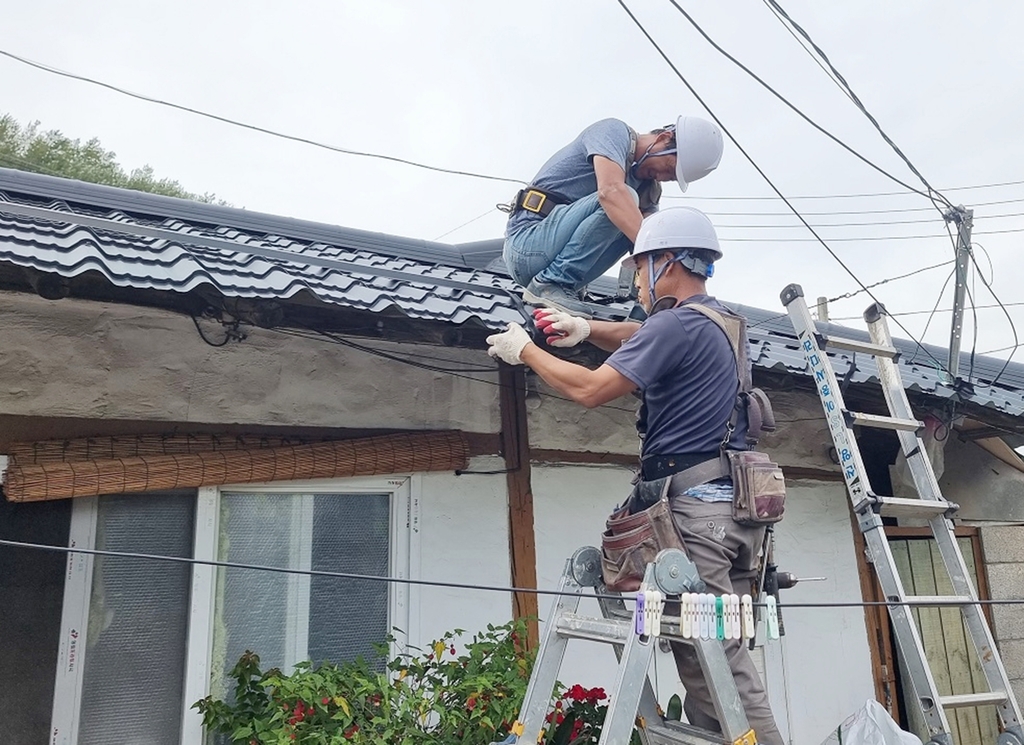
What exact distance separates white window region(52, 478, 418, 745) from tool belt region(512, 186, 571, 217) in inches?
58.3

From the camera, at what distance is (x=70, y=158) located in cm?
1941

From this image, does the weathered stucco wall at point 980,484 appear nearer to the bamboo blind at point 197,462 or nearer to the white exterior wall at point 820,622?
the white exterior wall at point 820,622

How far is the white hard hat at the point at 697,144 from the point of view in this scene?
334cm

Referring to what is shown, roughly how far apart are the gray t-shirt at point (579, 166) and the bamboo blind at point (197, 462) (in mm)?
1172

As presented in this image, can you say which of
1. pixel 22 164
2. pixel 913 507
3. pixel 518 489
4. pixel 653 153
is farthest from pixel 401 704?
pixel 22 164

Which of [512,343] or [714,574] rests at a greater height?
[512,343]

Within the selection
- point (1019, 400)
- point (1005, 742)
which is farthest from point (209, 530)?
point (1019, 400)

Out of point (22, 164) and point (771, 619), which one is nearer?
point (771, 619)

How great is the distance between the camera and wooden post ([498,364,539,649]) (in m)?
4.13

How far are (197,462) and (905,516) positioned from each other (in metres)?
3.04

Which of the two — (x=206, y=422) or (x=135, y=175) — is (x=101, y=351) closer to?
(x=206, y=422)

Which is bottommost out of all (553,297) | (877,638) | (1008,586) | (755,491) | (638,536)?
(877,638)

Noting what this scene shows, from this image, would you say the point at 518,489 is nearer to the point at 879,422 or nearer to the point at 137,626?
the point at 879,422

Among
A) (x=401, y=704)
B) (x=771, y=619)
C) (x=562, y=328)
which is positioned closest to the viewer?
(x=771, y=619)
